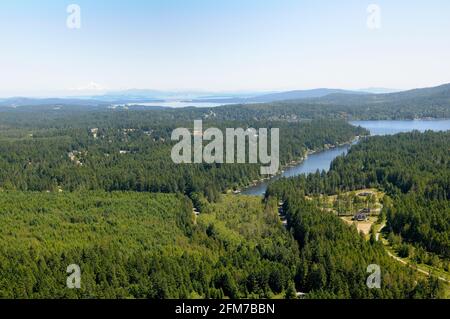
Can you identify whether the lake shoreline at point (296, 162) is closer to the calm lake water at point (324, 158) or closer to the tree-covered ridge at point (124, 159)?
the calm lake water at point (324, 158)

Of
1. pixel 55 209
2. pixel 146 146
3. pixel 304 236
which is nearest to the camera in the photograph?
pixel 304 236

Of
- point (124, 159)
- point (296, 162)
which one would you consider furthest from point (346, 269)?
point (296, 162)

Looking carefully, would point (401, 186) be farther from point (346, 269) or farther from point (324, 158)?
point (324, 158)

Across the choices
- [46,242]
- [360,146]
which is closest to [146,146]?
[360,146]

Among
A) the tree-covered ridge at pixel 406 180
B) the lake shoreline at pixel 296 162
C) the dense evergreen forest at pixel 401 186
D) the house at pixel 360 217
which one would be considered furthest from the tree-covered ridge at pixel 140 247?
the lake shoreline at pixel 296 162

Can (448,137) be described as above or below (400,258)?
above

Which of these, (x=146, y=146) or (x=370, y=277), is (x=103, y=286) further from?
(x=146, y=146)
